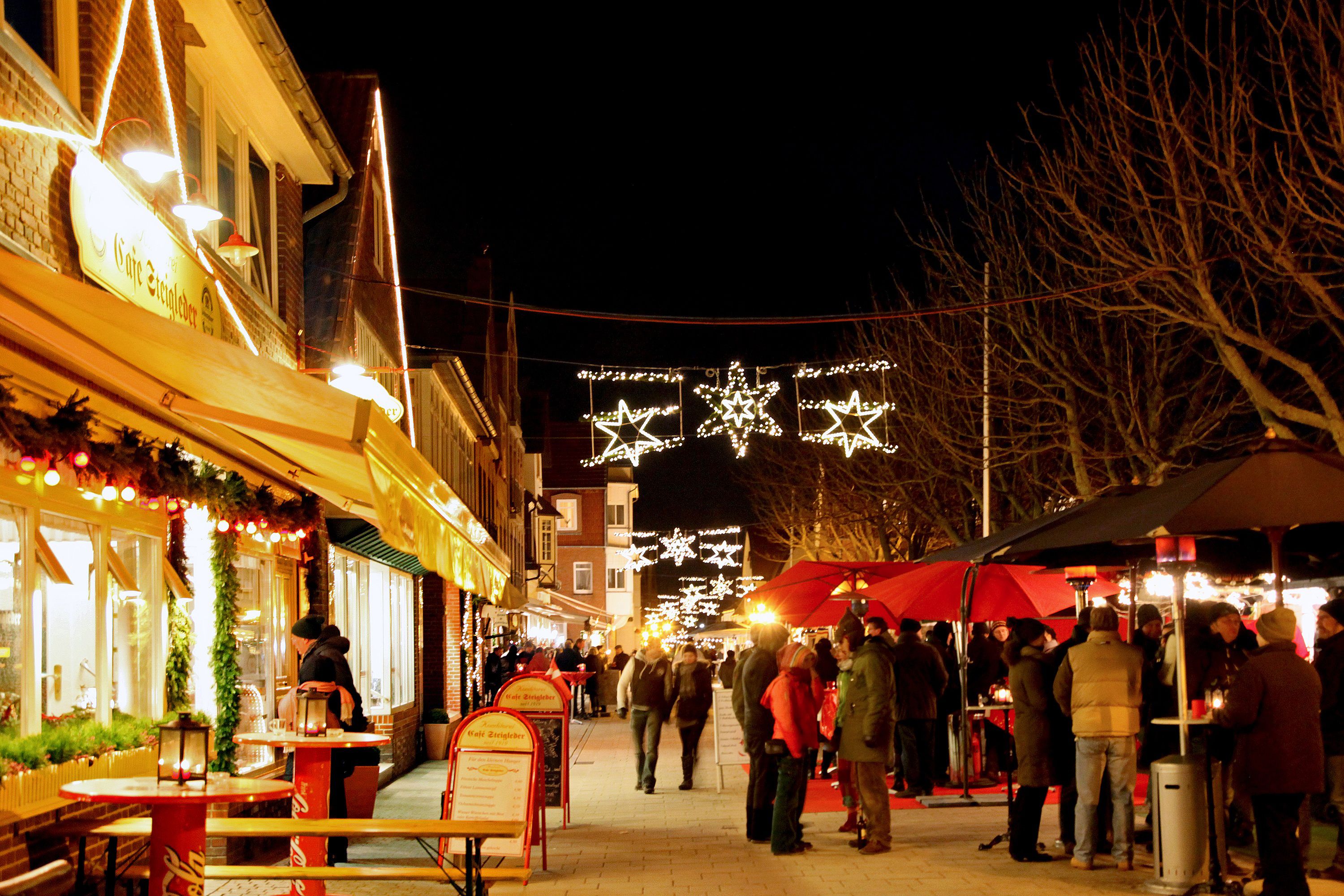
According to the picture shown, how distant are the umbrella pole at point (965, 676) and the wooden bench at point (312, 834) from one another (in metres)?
8.12

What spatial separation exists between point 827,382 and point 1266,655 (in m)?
25.6

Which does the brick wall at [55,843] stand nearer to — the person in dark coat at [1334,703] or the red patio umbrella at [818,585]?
the person in dark coat at [1334,703]

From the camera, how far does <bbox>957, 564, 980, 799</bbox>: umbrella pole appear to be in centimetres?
1494

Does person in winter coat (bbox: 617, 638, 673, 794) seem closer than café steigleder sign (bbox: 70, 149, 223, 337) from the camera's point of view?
No

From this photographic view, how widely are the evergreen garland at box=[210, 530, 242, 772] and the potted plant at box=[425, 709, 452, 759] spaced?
35.8 feet

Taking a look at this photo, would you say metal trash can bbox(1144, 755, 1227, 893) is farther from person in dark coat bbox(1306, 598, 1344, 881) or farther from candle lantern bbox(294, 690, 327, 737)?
candle lantern bbox(294, 690, 327, 737)

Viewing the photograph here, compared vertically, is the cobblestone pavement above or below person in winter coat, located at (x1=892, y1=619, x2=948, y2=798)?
below

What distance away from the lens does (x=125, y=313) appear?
20.7ft

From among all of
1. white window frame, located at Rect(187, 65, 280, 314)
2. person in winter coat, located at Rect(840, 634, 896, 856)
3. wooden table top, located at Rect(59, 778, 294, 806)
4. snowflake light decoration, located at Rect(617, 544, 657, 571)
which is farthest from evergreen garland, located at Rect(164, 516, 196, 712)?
snowflake light decoration, located at Rect(617, 544, 657, 571)

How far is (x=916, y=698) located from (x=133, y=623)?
8.95 meters

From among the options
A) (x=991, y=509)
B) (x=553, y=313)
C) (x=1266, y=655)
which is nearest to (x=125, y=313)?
(x=1266, y=655)

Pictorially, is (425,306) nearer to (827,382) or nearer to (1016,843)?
(827,382)

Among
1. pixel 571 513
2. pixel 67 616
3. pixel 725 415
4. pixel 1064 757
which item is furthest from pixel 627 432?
pixel 571 513

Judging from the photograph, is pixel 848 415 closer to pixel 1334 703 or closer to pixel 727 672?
pixel 727 672
